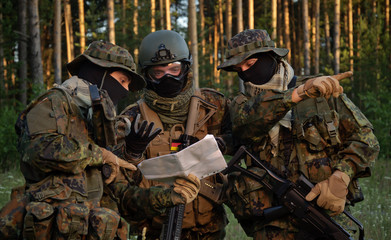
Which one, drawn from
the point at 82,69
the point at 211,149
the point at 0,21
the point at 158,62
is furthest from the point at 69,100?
the point at 0,21

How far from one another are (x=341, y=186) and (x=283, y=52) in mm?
1292

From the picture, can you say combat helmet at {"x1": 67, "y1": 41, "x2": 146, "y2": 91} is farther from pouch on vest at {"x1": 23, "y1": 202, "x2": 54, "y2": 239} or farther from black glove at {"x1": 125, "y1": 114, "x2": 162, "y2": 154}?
pouch on vest at {"x1": 23, "y1": 202, "x2": 54, "y2": 239}

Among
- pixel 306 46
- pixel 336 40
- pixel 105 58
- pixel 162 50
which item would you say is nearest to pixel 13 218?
pixel 105 58

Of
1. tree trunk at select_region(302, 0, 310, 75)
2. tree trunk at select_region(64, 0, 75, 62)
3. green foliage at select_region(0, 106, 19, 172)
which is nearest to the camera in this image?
green foliage at select_region(0, 106, 19, 172)

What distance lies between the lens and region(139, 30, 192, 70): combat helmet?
498 centimetres

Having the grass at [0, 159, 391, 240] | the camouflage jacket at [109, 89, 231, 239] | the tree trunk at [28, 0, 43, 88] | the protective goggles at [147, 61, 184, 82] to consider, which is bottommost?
the grass at [0, 159, 391, 240]

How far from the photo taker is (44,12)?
20938 millimetres

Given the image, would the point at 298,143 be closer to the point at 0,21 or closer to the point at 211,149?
the point at 211,149

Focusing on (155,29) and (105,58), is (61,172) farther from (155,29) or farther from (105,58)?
(155,29)

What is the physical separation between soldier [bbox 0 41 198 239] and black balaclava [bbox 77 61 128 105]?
16 centimetres

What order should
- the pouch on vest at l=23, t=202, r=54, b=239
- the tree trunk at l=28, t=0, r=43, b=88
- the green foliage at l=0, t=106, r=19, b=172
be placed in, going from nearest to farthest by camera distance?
the pouch on vest at l=23, t=202, r=54, b=239 → the green foliage at l=0, t=106, r=19, b=172 → the tree trunk at l=28, t=0, r=43, b=88

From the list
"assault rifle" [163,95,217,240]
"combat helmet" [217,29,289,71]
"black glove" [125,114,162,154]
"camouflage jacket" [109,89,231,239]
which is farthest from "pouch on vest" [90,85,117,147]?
"combat helmet" [217,29,289,71]

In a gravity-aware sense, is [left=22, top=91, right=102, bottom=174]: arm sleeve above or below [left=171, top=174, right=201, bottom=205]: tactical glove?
above

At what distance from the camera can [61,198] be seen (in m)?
3.41
